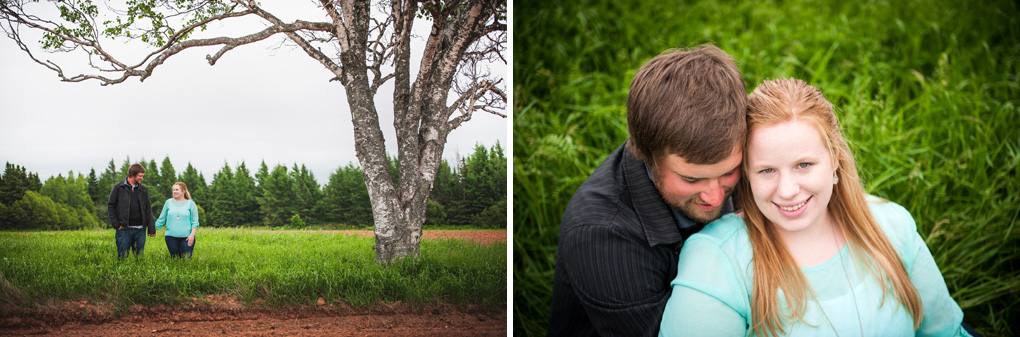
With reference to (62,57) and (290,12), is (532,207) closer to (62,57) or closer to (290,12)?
(290,12)

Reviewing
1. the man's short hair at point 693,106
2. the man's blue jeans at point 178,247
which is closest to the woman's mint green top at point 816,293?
the man's short hair at point 693,106

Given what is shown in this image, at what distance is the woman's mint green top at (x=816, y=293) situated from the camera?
1.71m

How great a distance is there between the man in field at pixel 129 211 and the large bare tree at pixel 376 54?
44 centimetres

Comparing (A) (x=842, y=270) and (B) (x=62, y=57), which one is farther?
(B) (x=62, y=57)

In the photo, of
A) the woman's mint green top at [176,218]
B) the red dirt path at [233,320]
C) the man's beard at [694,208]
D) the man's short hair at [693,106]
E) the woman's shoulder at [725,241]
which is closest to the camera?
the man's short hair at [693,106]

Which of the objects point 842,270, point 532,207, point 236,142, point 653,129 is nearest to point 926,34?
point 532,207

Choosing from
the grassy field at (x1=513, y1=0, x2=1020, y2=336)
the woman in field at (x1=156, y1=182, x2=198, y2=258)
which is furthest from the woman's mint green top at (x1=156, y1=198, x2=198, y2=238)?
the grassy field at (x1=513, y1=0, x2=1020, y2=336)

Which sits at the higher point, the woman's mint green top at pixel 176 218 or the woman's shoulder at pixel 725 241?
the woman's mint green top at pixel 176 218

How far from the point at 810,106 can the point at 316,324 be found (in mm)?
2169

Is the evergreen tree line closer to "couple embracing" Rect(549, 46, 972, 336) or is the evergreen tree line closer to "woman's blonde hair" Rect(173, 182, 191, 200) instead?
"woman's blonde hair" Rect(173, 182, 191, 200)

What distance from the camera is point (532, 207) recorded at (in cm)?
348

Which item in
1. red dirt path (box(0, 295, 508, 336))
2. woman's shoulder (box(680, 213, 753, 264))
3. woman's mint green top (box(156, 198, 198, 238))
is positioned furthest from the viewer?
woman's mint green top (box(156, 198, 198, 238))

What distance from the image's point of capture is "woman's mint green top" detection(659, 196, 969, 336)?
5.59 feet

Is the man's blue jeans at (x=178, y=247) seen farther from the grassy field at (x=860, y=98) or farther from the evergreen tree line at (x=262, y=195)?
the grassy field at (x=860, y=98)
